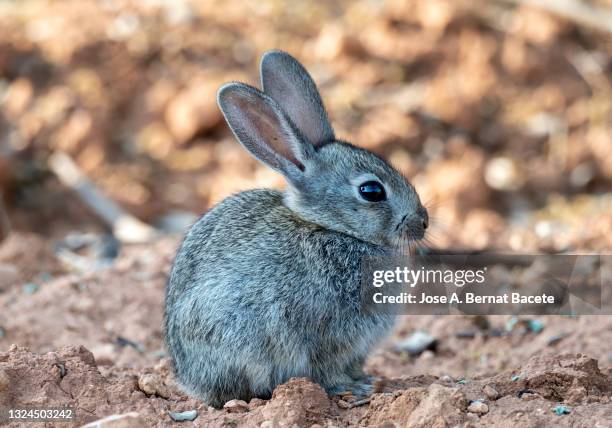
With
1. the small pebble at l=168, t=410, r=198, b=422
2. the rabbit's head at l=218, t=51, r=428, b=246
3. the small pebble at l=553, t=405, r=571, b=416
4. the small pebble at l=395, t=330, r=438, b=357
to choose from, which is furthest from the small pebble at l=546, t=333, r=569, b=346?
the small pebble at l=168, t=410, r=198, b=422

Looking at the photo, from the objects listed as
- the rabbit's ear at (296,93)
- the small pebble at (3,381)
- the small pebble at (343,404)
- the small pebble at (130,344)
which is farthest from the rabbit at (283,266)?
the small pebble at (130,344)

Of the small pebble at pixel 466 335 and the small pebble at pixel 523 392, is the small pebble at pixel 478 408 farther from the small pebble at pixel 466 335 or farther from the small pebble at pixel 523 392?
the small pebble at pixel 466 335

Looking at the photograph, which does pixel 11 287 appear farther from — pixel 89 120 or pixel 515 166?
pixel 515 166

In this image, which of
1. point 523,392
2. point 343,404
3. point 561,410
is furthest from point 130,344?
point 561,410

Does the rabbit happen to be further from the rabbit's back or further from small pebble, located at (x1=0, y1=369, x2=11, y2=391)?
small pebble, located at (x1=0, y1=369, x2=11, y2=391)

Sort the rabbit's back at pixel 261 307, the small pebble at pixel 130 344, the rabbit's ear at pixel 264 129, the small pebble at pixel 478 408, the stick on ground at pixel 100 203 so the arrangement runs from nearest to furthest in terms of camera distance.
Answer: the small pebble at pixel 478 408
the rabbit's back at pixel 261 307
the rabbit's ear at pixel 264 129
the small pebble at pixel 130 344
the stick on ground at pixel 100 203
